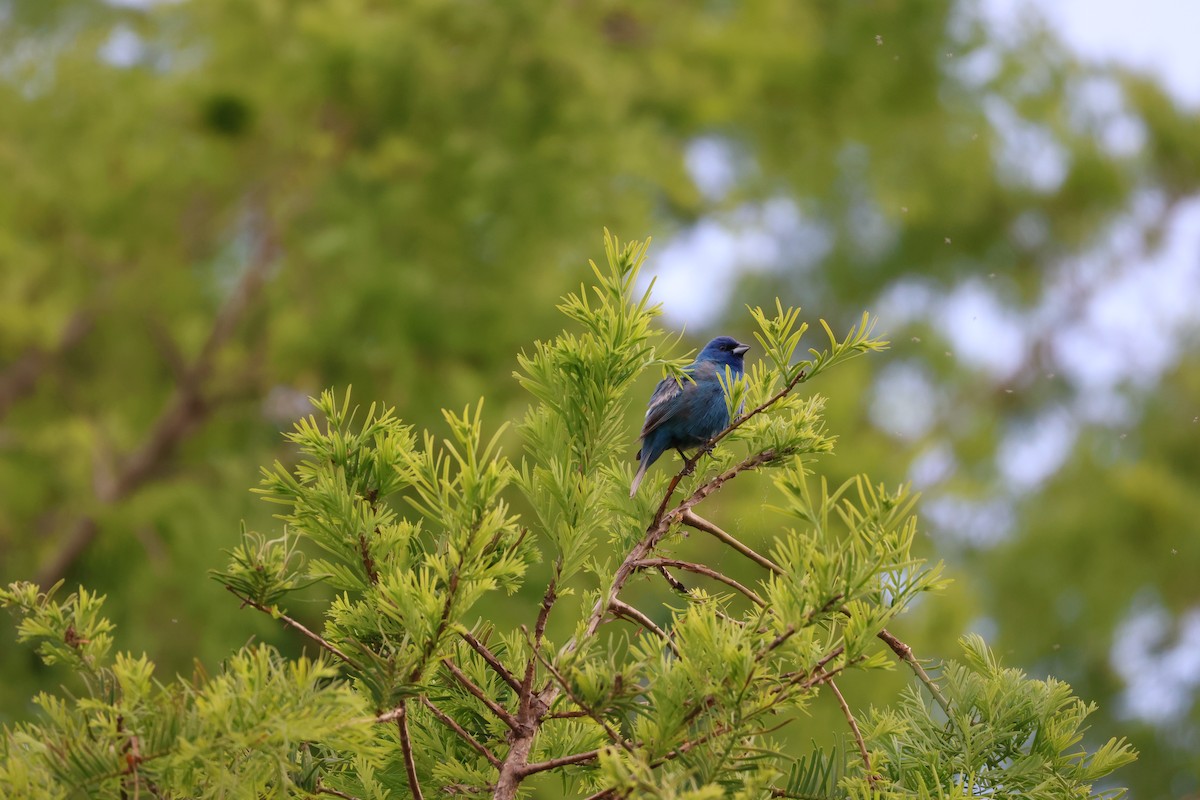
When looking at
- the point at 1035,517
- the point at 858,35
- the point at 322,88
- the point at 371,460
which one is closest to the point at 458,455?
the point at 371,460

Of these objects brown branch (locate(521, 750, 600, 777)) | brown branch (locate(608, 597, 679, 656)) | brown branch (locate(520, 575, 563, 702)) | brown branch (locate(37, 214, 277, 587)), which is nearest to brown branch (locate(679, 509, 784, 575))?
brown branch (locate(608, 597, 679, 656))

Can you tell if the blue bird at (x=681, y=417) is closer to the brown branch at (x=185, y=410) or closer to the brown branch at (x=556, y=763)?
the brown branch at (x=556, y=763)

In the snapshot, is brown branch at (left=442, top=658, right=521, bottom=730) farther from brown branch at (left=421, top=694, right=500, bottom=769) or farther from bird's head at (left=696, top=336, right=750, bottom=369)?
bird's head at (left=696, top=336, right=750, bottom=369)

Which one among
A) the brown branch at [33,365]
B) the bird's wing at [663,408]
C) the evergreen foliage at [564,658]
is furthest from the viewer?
the brown branch at [33,365]

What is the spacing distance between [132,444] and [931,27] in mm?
6984

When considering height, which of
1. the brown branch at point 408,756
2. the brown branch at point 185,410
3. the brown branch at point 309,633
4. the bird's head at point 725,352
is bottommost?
the brown branch at point 408,756

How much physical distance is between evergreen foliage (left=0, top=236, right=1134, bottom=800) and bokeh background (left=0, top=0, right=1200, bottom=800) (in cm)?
330

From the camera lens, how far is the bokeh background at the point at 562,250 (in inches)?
257

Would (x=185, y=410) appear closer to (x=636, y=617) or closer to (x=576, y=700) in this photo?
(x=636, y=617)

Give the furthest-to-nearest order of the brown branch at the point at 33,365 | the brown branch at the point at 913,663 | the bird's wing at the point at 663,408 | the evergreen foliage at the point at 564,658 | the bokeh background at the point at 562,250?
the brown branch at the point at 33,365 < the bokeh background at the point at 562,250 < the bird's wing at the point at 663,408 < the brown branch at the point at 913,663 < the evergreen foliage at the point at 564,658

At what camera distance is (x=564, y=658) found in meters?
1.55

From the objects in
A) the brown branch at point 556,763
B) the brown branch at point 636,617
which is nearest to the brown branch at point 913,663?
the brown branch at point 636,617

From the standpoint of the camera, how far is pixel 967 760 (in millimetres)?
1718

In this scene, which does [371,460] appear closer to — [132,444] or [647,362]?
[647,362]
